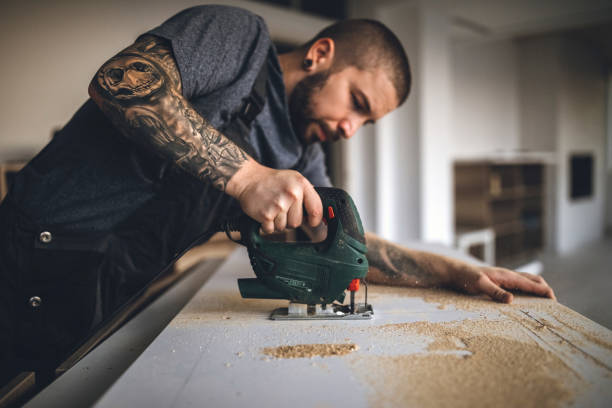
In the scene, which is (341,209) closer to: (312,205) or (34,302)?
(312,205)

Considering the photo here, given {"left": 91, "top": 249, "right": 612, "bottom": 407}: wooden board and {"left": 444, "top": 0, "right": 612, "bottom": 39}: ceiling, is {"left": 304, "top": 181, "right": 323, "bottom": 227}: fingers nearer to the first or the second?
{"left": 91, "top": 249, "right": 612, "bottom": 407}: wooden board

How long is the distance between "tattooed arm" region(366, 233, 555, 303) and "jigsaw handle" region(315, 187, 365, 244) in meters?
0.32

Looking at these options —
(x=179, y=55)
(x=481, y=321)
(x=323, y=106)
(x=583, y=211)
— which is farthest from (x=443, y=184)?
(x=583, y=211)

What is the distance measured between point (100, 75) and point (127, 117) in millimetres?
98

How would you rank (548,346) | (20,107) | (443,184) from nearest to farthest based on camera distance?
(548,346), (20,107), (443,184)

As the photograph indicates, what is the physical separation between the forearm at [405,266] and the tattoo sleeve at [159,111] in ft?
1.84

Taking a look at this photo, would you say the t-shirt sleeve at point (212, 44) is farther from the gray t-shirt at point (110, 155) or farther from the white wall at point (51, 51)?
the white wall at point (51, 51)

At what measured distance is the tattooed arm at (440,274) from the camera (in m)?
0.98

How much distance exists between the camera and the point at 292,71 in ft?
3.89

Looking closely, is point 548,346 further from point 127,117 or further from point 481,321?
point 127,117

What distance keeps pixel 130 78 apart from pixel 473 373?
0.79 m

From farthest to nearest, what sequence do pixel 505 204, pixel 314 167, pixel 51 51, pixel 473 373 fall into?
1. pixel 505 204
2. pixel 51 51
3. pixel 314 167
4. pixel 473 373

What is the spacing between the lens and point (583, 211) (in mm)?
5754

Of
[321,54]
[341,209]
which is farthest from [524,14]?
[341,209]
